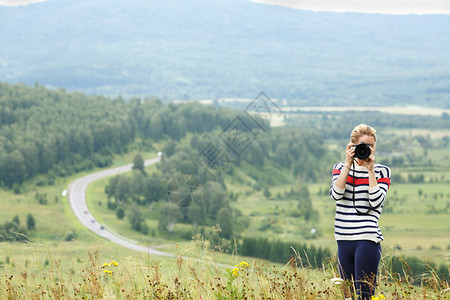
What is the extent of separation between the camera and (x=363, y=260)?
15.6 ft

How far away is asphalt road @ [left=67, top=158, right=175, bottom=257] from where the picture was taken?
6975cm

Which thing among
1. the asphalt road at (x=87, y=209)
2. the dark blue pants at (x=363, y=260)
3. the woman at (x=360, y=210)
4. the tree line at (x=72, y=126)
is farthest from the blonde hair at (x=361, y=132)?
the tree line at (x=72, y=126)

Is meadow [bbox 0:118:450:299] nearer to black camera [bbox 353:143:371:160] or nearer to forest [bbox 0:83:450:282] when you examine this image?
forest [bbox 0:83:450:282]

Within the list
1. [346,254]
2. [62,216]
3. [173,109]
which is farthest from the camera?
[173,109]

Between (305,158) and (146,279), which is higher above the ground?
(146,279)

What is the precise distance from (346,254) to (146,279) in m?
2.05

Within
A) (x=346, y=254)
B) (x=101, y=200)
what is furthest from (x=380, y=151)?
(x=346, y=254)

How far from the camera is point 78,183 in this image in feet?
301

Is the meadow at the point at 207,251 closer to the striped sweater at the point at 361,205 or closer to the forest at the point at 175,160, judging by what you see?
the striped sweater at the point at 361,205

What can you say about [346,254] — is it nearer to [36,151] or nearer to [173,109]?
[36,151]

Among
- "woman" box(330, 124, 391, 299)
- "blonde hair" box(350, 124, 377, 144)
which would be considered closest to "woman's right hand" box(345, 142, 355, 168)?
"woman" box(330, 124, 391, 299)

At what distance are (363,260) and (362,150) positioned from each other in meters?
1.00

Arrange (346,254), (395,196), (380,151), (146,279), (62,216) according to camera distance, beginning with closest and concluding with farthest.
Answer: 1. (346,254)
2. (146,279)
3. (62,216)
4. (395,196)
5. (380,151)

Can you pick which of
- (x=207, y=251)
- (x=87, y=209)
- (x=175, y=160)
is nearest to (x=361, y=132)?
(x=207, y=251)
